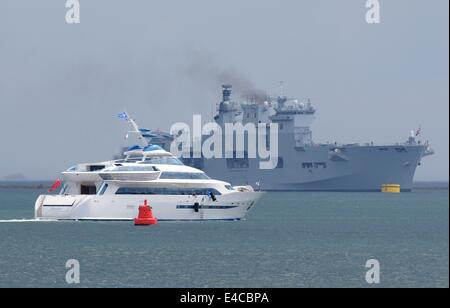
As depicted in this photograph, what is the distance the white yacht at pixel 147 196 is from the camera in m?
66.0

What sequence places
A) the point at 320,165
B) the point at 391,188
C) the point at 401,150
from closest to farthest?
1. the point at 401,150
2. the point at 320,165
3. the point at 391,188

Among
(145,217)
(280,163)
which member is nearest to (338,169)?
(280,163)

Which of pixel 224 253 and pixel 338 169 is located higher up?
pixel 338 169

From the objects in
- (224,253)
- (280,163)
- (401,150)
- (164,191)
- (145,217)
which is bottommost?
(224,253)

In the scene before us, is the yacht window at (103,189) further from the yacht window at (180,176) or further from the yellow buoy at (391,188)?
the yellow buoy at (391,188)

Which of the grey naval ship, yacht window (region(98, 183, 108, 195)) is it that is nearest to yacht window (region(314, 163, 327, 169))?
the grey naval ship

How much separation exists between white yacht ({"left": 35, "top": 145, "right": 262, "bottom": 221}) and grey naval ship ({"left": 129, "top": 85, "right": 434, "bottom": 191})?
75.3 meters

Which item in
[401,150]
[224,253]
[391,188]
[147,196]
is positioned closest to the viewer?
[224,253]

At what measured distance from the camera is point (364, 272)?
43.1m

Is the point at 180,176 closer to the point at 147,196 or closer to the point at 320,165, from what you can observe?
the point at 147,196

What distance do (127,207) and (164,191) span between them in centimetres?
252

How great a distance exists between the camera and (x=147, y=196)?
65875 millimetres

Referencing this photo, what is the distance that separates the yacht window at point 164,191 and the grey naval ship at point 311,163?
250 ft
